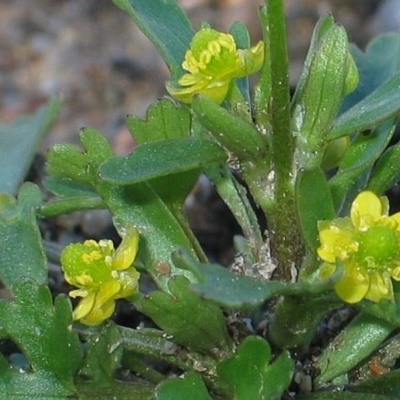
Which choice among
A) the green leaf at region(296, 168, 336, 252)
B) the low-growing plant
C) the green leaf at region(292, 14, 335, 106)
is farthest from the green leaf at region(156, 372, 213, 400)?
the green leaf at region(292, 14, 335, 106)

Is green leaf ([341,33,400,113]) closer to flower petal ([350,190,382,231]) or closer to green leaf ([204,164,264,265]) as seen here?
green leaf ([204,164,264,265])

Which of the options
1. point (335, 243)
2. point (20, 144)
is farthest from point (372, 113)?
point (20, 144)

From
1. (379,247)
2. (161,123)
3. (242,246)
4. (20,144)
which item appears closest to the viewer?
(379,247)

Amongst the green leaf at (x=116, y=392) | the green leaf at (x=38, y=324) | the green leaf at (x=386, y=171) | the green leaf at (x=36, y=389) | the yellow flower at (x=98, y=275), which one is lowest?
the green leaf at (x=116, y=392)

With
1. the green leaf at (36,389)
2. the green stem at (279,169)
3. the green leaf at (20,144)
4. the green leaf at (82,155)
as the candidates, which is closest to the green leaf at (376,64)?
the green stem at (279,169)

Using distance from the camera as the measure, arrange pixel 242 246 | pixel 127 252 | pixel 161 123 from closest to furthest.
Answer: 1. pixel 127 252
2. pixel 161 123
3. pixel 242 246

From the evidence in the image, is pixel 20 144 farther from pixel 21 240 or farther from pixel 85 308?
pixel 85 308

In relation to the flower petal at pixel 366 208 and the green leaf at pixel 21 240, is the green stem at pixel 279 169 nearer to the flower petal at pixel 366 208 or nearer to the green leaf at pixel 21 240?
the flower petal at pixel 366 208
